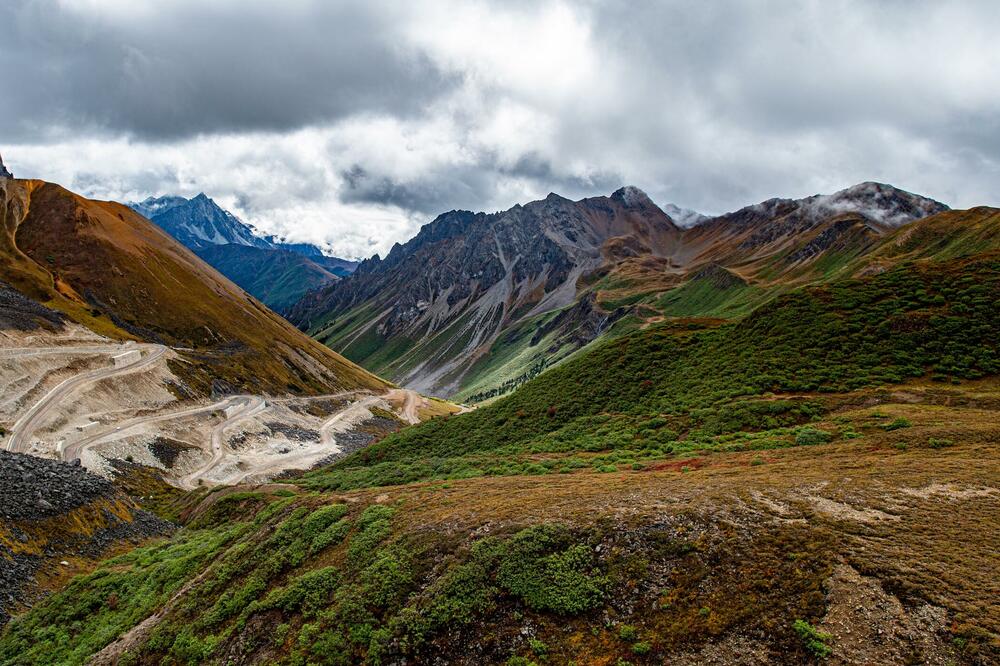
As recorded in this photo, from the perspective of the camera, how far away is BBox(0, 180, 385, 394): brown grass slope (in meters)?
112

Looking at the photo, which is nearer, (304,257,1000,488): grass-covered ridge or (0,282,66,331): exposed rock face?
(304,257,1000,488): grass-covered ridge

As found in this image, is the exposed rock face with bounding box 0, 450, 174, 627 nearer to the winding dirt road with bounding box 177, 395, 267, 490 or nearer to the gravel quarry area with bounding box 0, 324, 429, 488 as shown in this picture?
the gravel quarry area with bounding box 0, 324, 429, 488

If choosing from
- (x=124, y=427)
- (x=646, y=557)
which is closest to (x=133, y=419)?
(x=124, y=427)

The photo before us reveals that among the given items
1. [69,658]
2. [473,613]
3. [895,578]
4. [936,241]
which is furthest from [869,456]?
[936,241]

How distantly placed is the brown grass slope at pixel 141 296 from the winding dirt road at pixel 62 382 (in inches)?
270

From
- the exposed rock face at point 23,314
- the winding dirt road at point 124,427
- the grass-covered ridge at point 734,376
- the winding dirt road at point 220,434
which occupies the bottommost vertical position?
the winding dirt road at point 220,434

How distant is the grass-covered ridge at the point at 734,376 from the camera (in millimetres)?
31469

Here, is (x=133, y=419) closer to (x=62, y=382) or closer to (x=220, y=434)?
(x=62, y=382)

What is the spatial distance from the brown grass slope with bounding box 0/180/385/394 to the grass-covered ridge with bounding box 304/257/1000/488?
8003 cm

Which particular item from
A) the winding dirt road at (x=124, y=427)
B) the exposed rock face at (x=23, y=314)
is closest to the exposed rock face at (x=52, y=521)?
the winding dirt road at (x=124, y=427)

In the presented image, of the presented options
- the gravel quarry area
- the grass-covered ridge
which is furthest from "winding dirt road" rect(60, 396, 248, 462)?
the grass-covered ridge

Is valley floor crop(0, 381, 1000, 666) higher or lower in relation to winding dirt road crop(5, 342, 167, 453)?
lower

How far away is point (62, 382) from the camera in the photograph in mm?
73375

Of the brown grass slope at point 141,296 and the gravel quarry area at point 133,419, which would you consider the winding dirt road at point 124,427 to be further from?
the brown grass slope at point 141,296
